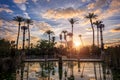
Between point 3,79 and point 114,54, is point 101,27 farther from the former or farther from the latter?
point 3,79

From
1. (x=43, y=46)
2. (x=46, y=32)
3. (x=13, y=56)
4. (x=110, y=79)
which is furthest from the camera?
(x=46, y=32)

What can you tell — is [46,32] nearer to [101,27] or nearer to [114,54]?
[101,27]

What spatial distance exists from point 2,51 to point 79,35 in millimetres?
71757

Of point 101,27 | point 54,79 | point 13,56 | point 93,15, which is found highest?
point 93,15

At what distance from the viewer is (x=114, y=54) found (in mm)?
27812

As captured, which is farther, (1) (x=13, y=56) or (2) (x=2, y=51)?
(2) (x=2, y=51)

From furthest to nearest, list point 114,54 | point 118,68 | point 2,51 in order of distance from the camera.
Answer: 1. point 2,51
2. point 114,54
3. point 118,68

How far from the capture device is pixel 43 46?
86.5 meters

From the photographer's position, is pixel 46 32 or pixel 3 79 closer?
pixel 3 79

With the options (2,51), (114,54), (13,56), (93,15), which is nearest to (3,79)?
(13,56)

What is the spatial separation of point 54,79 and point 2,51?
16594mm

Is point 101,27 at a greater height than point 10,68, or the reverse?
point 101,27

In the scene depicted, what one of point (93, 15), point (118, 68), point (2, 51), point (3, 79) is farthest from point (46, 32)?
point (3, 79)

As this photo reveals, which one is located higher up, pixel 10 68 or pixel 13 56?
pixel 13 56
